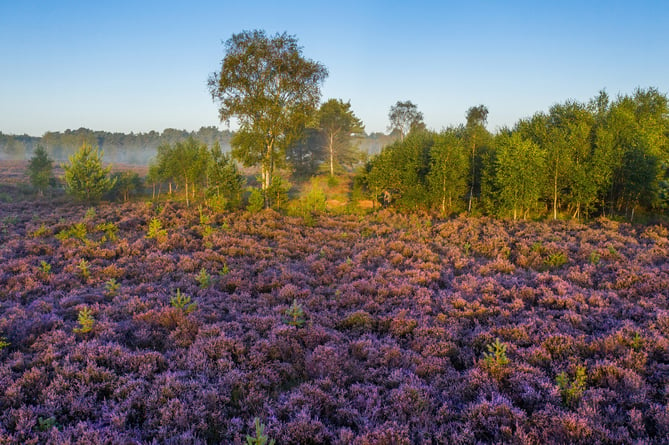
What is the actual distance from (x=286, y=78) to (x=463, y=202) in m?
19.4

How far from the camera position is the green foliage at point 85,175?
30344 mm

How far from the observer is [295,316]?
26.9 ft

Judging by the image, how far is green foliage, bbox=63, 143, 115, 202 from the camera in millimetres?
30344

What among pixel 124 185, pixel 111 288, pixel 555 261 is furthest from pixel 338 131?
pixel 111 288

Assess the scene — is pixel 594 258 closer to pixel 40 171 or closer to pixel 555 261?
pixel 555 261

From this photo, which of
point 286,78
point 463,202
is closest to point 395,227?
point 463,202

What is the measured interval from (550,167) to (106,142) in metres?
185

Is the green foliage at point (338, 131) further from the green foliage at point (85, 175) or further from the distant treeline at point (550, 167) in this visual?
the green foliage at point (85, 175)

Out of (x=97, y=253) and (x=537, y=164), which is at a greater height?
(x=537, y=164)

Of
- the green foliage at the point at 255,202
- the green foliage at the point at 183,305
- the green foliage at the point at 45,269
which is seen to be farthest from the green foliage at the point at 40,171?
the green foliage at the point at 183,305

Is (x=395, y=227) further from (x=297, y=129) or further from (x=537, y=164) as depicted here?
(x=297, y=129)

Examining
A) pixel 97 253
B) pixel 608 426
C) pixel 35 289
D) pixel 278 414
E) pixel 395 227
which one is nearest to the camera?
pixel 608 426

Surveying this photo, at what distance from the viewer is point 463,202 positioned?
30109 mm

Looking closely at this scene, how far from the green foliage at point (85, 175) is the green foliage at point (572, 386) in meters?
37.0
